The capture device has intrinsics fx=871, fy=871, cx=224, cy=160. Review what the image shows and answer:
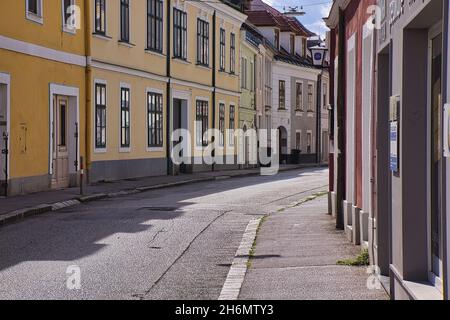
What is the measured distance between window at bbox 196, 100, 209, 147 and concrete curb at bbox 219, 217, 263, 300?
833 inches

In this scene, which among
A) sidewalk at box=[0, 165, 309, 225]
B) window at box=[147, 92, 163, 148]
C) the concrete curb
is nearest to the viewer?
the concrete curb

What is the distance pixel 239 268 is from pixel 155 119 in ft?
67.2

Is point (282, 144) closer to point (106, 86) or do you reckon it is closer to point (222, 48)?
point (222, 48)

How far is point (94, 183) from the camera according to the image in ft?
79.4

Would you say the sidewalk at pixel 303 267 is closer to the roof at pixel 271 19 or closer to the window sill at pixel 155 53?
the window sill at pixel 155 53

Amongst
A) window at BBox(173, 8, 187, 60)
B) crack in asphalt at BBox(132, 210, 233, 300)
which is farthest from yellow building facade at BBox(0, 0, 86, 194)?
window at BBox(173, 8, 187, 60)

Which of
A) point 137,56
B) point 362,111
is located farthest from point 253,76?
point 362,111

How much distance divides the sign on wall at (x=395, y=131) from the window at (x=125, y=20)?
65.7 ft

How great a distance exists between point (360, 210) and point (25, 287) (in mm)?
4759

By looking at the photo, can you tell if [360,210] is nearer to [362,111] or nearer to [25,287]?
[362,111]

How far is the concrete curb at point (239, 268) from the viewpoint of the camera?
823 centimetres

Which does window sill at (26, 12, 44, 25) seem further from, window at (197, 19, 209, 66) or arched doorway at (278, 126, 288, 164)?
arched doorway at (278, 126, 288, 164)

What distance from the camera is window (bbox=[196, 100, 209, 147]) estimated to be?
114 ft

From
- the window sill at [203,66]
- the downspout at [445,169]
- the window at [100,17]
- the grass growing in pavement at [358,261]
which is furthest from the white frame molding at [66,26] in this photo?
the downspout at [445,169]
